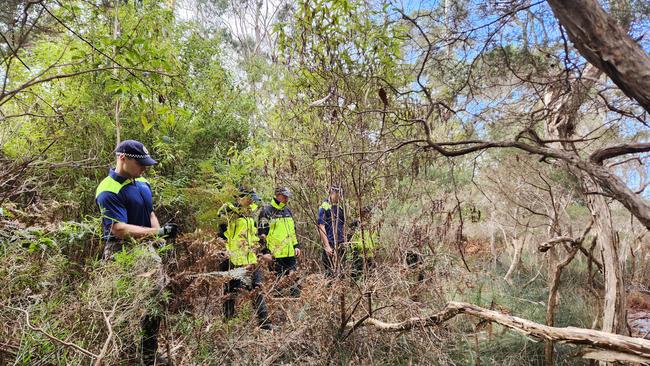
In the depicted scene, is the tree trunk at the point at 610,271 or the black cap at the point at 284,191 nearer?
the tree trunk at the point at 610,271

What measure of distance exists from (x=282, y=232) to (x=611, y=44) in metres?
3.79

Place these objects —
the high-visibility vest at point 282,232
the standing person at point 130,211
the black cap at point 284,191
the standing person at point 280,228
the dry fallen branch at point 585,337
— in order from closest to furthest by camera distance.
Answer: the dry fallen branch at point 585,337, the standing person at point 130,211, the black cap at point 284,191, the standing person at point 280,228, the high-visibility vest at point 282,232

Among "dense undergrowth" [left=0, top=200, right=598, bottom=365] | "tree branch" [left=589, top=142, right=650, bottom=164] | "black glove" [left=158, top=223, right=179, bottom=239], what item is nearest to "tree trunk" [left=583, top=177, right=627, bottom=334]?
"dense undergrowth" [left=0, top=200, right=598, bottom=365]

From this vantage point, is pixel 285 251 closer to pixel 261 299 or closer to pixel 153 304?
pixel 261 299

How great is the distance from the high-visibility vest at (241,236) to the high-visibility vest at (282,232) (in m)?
0.91

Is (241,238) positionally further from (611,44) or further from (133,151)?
(611,44)

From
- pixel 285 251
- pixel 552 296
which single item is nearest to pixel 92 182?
pixel 285 251

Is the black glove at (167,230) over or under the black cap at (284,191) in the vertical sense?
under

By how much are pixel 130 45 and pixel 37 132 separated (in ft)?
11.0

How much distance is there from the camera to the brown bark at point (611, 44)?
5.45 ft

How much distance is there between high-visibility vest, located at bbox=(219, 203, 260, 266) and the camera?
305 cm

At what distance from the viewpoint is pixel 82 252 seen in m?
3.33

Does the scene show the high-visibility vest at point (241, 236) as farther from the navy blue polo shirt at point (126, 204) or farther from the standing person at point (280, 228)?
the standing person at point (280, 228)

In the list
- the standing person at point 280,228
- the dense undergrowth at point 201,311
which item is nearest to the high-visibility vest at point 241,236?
the dense undergrowth at point 201,311
